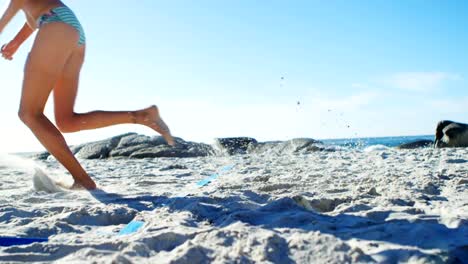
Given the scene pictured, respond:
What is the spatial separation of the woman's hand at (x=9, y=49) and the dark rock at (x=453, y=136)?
10.8 meters

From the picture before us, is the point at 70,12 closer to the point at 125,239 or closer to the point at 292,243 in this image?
the point at 125,239

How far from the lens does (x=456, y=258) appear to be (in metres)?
1.32

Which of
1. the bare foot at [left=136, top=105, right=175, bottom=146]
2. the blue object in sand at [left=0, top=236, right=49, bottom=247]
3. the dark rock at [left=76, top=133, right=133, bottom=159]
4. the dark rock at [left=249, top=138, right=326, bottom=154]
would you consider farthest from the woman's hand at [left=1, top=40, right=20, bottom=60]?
the dark rock at [left=76, top=133, right=133, bottom=159]

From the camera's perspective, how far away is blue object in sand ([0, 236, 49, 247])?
62.6 inches

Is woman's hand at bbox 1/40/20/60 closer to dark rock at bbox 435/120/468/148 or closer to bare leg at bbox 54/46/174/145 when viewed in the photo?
bare leg at bbox 54/46/174/145

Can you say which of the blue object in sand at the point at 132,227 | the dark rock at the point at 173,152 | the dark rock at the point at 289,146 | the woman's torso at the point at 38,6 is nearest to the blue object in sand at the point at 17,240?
the blue object in sand at the point at 132,227

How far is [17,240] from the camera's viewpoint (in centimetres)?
162

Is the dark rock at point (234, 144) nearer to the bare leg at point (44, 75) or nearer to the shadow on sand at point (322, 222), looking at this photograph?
the bare leg at point (44, 75)

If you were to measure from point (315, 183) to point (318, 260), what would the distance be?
1.87 metres

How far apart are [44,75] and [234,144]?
374 inches

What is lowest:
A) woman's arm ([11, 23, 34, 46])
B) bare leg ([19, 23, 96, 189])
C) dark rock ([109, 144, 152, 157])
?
dark rock ([109, 144, 152, 157])

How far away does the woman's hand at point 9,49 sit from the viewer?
3.09 metres

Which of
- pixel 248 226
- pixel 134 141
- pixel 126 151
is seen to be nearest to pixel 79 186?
pixel 248 226

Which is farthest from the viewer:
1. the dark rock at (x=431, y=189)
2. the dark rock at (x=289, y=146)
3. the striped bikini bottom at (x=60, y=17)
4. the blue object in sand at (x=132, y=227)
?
the dark rock at (x=289, y=146)
